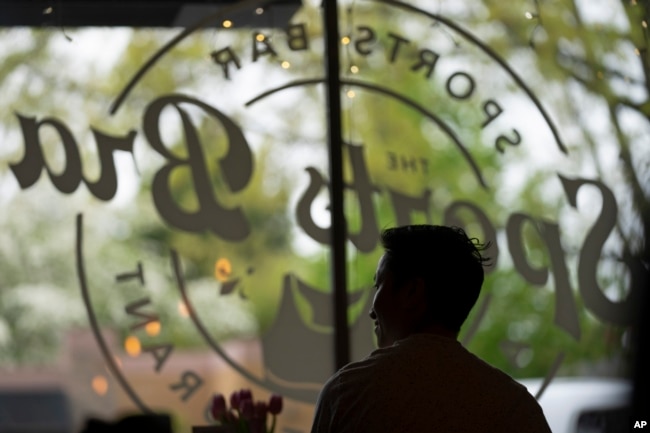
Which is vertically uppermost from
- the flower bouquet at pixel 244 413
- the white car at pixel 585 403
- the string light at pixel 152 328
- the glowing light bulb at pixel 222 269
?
the glowing light bulb at pixel 222 269

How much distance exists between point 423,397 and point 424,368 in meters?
0.05

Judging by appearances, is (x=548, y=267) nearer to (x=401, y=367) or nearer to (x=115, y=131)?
(x=115, y=131)

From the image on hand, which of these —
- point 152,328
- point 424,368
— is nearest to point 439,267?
point 424,368

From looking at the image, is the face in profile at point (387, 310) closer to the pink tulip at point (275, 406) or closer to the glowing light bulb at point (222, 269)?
the pink tulip at point (275, 406)

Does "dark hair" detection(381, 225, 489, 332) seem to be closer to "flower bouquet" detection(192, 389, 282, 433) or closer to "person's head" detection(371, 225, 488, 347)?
"person's head" detection(371, 225, 488, 347)

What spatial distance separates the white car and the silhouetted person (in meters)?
3.05

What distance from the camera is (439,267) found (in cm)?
187

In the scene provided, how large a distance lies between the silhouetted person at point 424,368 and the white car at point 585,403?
3.05 metres

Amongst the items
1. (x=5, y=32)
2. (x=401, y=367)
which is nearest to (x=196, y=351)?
(x=5, y=32)

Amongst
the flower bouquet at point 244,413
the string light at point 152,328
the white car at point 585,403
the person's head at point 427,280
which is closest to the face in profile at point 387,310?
the person's head at point 427,280

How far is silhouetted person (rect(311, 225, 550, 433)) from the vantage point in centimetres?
178

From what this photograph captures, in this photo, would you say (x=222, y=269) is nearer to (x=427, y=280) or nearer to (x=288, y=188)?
(x=288, y=188)

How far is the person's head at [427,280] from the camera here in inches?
73.8

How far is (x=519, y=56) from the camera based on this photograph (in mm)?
4957
